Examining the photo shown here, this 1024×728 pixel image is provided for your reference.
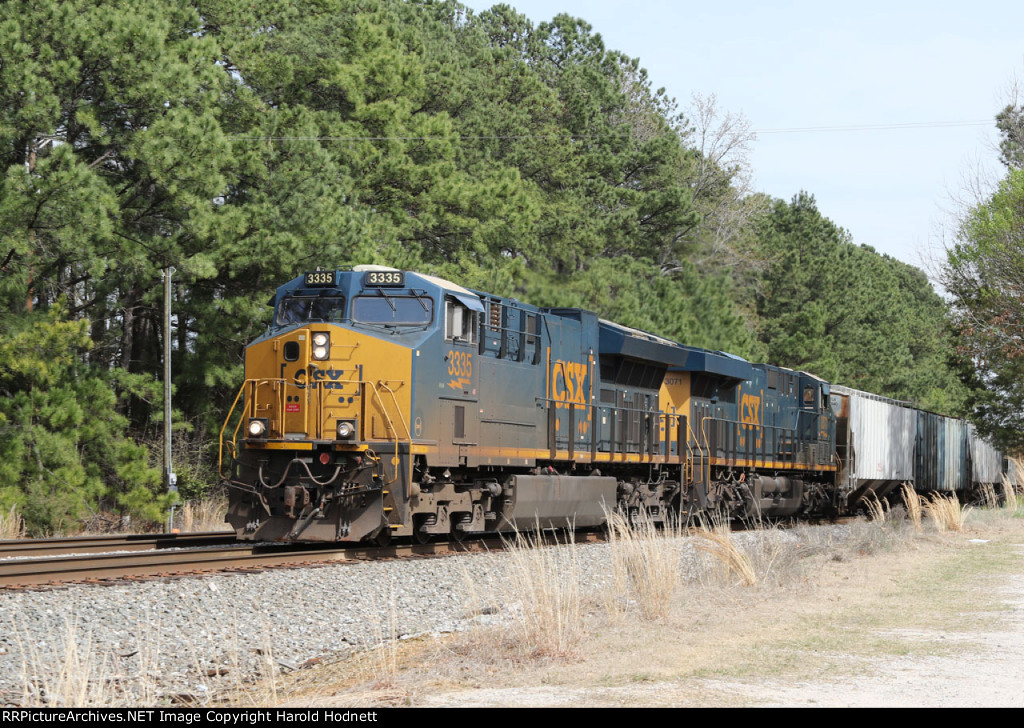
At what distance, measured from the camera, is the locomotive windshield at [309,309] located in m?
15.0

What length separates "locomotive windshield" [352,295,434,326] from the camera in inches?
574

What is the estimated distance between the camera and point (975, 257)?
105 feet

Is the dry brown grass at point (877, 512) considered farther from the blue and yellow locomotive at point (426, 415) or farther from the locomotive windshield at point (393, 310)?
the locomotive windshield at point (393, 310)

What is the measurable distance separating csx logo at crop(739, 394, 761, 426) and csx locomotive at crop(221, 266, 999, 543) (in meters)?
3.90

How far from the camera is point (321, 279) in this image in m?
15.1

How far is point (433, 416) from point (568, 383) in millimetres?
4029

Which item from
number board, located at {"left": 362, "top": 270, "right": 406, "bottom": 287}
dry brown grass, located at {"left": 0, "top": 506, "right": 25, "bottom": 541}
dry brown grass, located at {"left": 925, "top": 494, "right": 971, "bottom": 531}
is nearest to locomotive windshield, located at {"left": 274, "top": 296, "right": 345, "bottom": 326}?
number board, located at {"left": 362, "top": 270, "right": 406, "bottom": 287}

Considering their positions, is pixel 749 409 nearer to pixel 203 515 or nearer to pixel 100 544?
pixel 203 515

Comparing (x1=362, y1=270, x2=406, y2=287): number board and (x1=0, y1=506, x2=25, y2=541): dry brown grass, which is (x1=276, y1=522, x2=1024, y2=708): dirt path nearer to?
(x1=362, y1=270, x2=406, y2=287): number board

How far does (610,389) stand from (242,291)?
31.5 ft

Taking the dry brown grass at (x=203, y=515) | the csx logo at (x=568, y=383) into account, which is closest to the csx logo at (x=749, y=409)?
the csx logo at (x=568, y=383)

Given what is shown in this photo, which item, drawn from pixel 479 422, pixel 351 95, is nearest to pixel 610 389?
pixel 479 422

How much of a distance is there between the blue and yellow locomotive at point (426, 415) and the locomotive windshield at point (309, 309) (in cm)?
2

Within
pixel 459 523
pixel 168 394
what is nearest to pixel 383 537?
pixel 459 523
